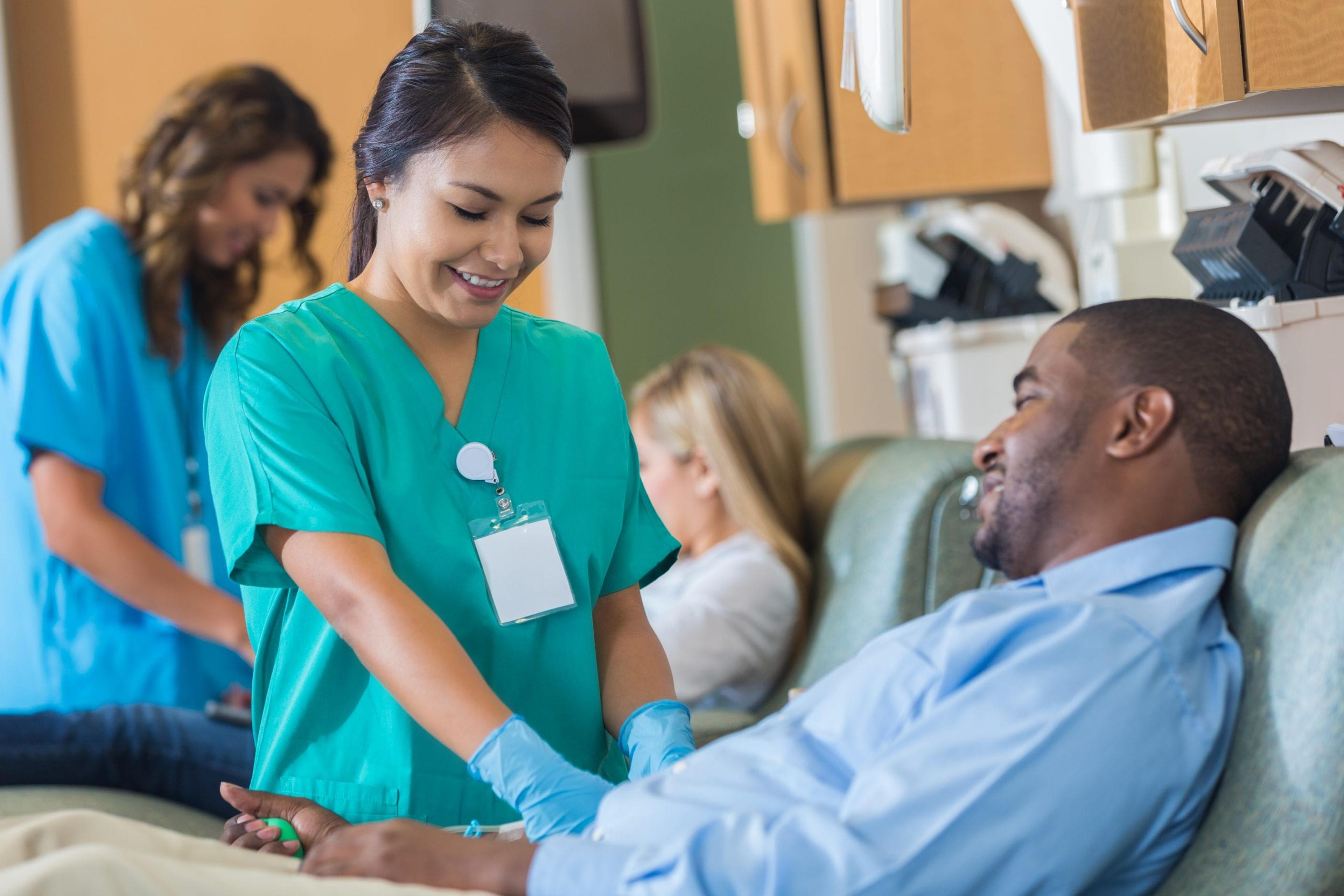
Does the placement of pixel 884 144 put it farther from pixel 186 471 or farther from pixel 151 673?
pixel 151 673

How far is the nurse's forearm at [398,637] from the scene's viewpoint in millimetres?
1073

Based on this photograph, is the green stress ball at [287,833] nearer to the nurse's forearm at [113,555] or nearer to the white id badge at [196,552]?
the nurse's forearm at [113,555]

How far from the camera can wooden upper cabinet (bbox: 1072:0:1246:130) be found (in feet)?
4.23

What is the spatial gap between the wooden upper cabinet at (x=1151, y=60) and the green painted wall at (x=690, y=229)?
7.07 ft

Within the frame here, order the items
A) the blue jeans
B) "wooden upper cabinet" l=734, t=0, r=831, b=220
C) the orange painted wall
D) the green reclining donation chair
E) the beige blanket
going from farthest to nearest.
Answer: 1. the orange painted wall
2. "wooden upper cabinet" l=734, t=0, r=831, b=220
3. the green reclining donation chair
4. the blue jeans
5. the beige blanket

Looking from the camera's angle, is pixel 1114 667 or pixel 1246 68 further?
pixel 1246 68

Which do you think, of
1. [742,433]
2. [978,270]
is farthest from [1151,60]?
[978,270]

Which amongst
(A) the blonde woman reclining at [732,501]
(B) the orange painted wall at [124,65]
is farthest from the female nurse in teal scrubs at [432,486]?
(B) the orange painted wall at [124,65]

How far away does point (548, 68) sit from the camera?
1210 millimetres

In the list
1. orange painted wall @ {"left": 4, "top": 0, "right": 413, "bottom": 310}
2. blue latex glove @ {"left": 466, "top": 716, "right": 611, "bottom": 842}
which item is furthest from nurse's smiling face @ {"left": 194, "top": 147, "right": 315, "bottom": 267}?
blue latex glove @ {"left": 466, "top": 716, "right": 611, "bottom": 842}

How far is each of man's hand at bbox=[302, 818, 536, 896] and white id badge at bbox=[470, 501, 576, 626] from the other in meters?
0.20

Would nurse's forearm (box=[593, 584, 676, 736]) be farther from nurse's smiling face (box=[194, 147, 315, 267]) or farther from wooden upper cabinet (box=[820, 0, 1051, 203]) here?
wooden upper cabinet (box=[820, 0, 1051, 203])

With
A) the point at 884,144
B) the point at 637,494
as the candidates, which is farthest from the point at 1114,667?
the point at 884,144

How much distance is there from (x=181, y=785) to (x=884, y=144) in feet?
5.64
